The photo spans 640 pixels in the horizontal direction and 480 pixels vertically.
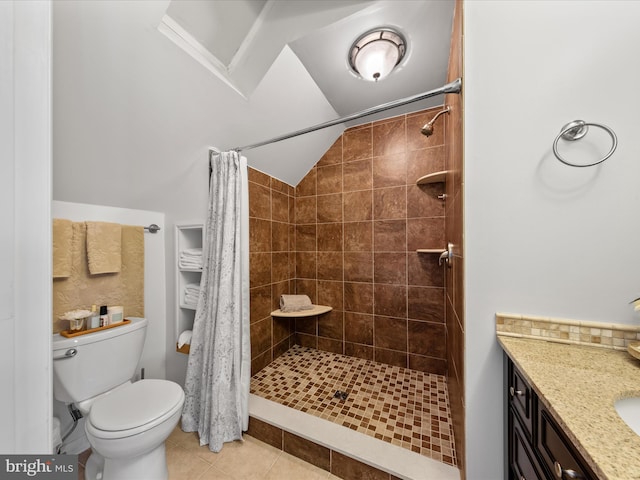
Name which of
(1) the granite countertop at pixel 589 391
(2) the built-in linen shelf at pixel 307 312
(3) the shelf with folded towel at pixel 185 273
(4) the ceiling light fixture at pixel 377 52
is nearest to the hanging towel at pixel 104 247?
(3) the shelf with folded towel at pixel 185 273

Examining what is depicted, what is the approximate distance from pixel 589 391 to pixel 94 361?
199 cm

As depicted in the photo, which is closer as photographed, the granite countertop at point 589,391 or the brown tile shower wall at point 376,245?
the granite countertop at point 589,391

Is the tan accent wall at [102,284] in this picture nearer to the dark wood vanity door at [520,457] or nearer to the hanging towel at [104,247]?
the hanging towel at [104,247]

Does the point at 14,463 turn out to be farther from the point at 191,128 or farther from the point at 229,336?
the point at 191,128

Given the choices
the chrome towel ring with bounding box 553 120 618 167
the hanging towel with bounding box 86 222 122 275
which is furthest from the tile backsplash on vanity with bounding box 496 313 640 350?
the hanging towel with bounding box 86 222 122 275

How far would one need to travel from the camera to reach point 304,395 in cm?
167

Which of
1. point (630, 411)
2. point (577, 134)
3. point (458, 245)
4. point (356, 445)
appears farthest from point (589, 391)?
point (356, 445)

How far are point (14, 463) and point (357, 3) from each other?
2.00 m

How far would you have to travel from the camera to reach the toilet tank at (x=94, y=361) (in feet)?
3.76

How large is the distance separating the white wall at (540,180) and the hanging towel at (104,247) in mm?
1967

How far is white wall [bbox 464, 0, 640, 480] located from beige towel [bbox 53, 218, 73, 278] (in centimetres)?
201

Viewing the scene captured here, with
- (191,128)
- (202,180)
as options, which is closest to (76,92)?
(191,128)

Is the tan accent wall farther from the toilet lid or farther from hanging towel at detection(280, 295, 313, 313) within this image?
hanging towel at detection(280, 295, 313, 313)

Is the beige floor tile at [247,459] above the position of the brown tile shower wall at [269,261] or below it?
below
